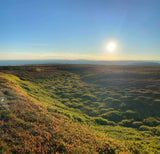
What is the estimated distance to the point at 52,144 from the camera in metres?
9.82

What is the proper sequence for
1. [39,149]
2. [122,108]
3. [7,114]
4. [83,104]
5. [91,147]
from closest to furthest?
1. [39,149]
2. [91,147]
3. [7,114]
4. [122,108]
5. [83,104]

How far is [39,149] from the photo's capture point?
29.1 ft

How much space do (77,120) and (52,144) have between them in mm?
7904

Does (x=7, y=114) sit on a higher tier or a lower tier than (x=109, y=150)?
higher

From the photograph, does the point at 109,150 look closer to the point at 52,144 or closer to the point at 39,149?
the point at 52,144

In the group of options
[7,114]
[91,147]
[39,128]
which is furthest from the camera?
[7,114]

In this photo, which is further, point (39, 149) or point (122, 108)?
point (122, 108)

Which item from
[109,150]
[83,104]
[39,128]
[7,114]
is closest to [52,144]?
[39,128]

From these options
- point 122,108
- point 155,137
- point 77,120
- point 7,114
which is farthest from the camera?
point 122,108

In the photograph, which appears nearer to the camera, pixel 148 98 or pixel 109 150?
pixel 109 150

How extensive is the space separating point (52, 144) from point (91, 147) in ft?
13.0

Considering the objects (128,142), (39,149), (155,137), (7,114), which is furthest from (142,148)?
(7,114)

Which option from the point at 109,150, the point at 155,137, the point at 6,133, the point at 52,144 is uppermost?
the point at 6,133

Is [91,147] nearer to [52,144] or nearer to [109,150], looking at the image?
[109,150]
